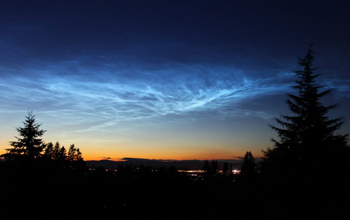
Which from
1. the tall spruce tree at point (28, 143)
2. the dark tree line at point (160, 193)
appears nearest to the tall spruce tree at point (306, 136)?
the dark tree line at point (160, 193)

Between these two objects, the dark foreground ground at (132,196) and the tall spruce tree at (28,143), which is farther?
the tall spruce tree at (28,143)

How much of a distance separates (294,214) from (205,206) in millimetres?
3943

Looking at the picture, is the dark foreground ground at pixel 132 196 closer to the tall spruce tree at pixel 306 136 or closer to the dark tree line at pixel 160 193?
the dark tree line at pixel 160 193

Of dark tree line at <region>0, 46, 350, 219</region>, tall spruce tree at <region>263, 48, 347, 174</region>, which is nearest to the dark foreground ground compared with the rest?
dark tree line at <region>0, 46, 350, 219</region>

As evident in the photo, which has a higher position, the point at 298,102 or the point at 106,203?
the point at 298,102

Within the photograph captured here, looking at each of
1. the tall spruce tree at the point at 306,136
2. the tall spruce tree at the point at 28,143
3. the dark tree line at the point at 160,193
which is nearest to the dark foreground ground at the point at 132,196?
the dark tree line at the point at 160,193

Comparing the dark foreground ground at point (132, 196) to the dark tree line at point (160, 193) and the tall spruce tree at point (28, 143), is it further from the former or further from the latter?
the tall spruce tree at point (28, 143)

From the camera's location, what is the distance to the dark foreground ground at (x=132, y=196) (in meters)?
7.03

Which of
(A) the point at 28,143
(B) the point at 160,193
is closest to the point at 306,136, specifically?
(B) the point at 160,193

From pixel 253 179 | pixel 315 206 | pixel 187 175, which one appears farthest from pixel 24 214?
pixel 315 206

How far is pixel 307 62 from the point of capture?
21.8 metres

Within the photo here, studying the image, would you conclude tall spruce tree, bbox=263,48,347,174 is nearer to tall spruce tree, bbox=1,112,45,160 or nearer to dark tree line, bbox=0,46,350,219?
dark tree line, bbox=0,46,350,219

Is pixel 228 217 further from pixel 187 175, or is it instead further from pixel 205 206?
pixel 187 175

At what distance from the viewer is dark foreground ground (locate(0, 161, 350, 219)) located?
7031 millimetres
